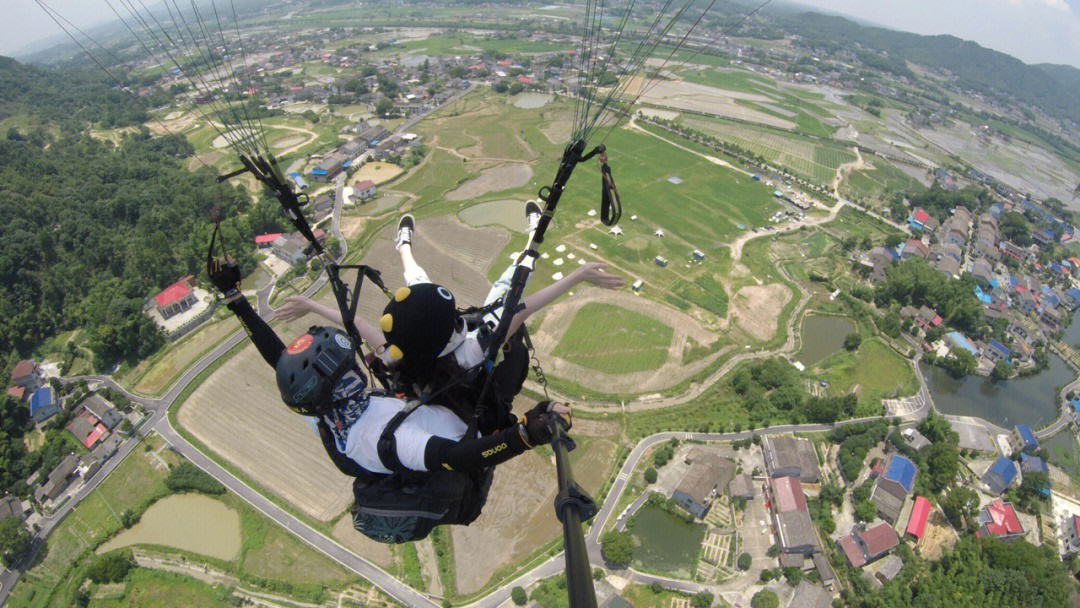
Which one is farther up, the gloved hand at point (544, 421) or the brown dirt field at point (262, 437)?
the gloved hand at point (544, 421)

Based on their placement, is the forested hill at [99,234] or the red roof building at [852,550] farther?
the forested hill at [99,234]

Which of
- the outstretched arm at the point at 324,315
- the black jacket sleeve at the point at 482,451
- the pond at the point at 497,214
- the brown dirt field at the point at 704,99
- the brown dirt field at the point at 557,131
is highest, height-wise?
the black jacket sleeve at the point at 482,451

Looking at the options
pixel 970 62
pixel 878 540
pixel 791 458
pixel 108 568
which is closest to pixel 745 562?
pixel 791 458

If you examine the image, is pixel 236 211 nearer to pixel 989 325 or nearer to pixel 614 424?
pixel 614 424

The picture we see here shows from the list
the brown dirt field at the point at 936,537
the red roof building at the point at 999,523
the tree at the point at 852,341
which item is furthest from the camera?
the tree at the point at 852,341

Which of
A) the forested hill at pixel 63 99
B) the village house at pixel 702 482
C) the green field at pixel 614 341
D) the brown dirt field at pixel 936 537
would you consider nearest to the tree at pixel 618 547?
the village house at pixel 702 482

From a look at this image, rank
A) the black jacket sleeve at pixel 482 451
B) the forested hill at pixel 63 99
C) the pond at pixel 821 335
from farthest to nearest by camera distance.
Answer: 1. the forested hill at pixel 63 99
2. the pond at pixel 821 335
3. the black jacket sleeve at pixel 482 451

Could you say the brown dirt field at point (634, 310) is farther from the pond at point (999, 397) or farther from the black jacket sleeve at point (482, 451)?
the black jacket sleeve at point (482, 451)
